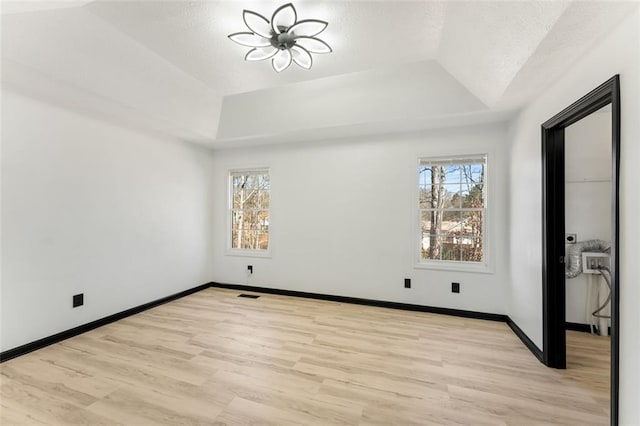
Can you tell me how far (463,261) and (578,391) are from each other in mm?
1693

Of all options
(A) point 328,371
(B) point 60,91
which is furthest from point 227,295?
(B) point 60,91

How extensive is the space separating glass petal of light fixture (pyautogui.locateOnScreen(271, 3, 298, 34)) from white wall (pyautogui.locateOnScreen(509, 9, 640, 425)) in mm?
1917

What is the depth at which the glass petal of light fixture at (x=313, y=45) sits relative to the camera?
2129 mm

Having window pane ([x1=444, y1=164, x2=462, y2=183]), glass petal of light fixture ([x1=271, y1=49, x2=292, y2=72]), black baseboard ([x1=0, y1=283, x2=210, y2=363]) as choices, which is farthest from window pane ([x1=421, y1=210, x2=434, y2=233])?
black baseboard ([x1=0, y1=283, x2=210, y2=363])

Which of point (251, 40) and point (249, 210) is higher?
point (251, 40)

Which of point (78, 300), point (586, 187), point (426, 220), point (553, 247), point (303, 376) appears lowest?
point (303, 376)

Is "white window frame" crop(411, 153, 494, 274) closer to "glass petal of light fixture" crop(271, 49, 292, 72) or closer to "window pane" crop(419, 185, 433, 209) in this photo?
"window pane" crop(419, 185, 433, 209)

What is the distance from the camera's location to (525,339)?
8.83 feet

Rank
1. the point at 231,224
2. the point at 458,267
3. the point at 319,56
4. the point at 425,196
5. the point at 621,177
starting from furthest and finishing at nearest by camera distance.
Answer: the point at 231,224 < the point at 425,196 < the point at 458,267 < the point at 319,56 < the point at 621,177

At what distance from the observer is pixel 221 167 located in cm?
477

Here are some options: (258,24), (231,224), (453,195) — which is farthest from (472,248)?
(231,224)

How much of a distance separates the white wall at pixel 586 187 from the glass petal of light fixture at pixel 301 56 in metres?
2.97

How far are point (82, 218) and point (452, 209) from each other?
14.5ft

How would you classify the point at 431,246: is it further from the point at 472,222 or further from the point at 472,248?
the point at 472,222
